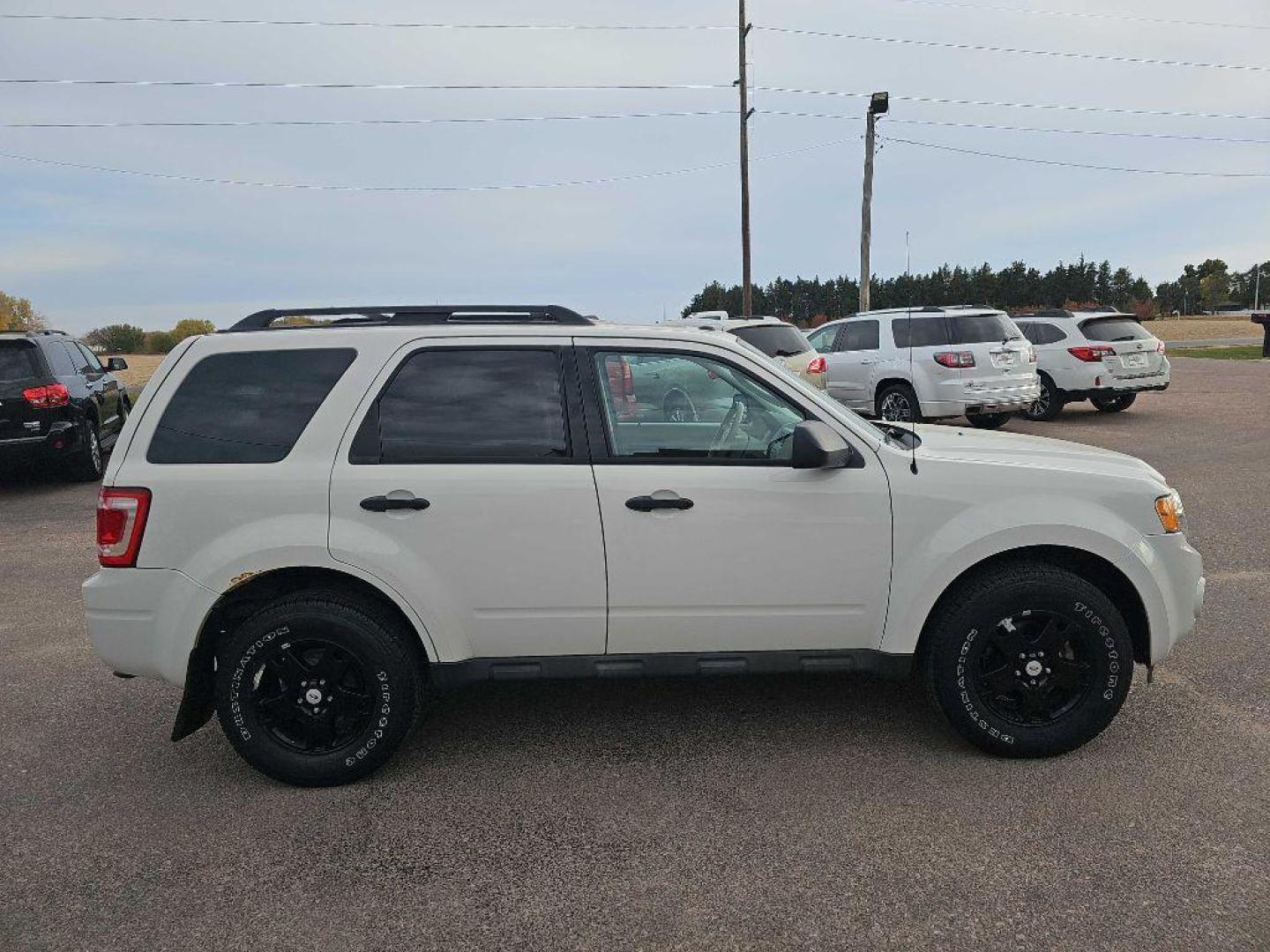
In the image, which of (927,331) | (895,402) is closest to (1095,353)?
(927,331)

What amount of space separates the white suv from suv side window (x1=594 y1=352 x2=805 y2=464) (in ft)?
0.04

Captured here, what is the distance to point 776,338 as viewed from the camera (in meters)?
13.4

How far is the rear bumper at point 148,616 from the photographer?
3.68 metres

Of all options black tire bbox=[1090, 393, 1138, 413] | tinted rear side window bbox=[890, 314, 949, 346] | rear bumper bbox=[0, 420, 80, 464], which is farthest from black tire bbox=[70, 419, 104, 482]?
black tire bbox=[1090, 393, 1138, 413]

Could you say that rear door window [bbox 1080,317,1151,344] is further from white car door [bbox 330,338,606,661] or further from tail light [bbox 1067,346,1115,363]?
white car door [bbox 330,338,606,661]

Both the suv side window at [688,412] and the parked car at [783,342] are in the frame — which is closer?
the suv side window at [688,412]

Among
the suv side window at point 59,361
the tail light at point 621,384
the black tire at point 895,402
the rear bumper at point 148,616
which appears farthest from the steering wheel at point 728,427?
the black tire at point 895,402

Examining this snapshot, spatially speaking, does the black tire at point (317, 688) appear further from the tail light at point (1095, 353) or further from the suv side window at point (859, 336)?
the tail light at point (1095, 353)

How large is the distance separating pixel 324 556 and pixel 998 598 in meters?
2.59

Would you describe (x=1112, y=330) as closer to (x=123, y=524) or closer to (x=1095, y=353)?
(x=1095, y=353)

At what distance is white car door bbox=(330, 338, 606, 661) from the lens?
3689mm

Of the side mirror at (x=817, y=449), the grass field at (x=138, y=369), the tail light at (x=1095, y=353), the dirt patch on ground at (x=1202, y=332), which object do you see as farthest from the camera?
the dirt patch on ground at (x=1202, y=332)

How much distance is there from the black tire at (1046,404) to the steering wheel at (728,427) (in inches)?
528

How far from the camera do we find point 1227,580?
6277 millimetres
